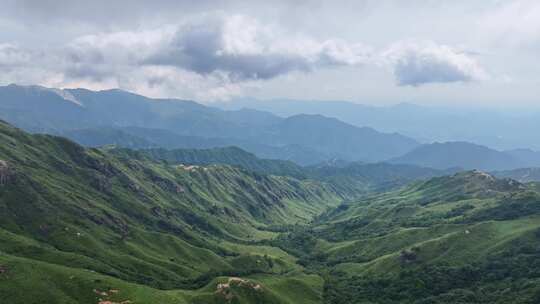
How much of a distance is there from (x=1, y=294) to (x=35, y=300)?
13.1 meters

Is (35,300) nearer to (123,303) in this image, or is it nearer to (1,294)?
(1,294)

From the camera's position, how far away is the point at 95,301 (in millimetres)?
199625

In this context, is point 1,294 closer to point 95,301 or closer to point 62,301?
point 62,301

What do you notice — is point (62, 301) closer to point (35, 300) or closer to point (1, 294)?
point (35, 300)

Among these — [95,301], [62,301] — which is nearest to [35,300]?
[62,301]

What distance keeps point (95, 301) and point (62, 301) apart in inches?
505

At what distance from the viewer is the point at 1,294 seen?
192m

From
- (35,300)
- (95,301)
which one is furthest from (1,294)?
(95,301)

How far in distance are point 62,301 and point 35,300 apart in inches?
397

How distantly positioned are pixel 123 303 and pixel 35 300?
113 ft

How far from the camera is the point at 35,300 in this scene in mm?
194125

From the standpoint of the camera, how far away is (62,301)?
197m

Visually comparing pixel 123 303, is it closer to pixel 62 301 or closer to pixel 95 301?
pixel 95 301
